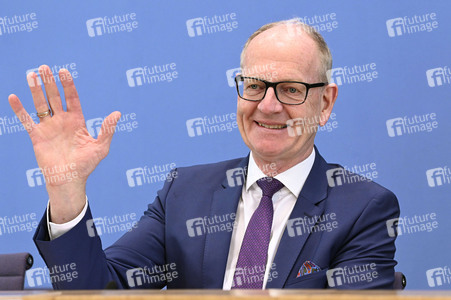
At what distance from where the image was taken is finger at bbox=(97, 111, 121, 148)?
5.13 ft

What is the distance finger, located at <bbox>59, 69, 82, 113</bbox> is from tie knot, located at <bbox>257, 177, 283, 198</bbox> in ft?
1.85

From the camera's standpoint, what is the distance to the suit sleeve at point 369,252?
64.7 inches

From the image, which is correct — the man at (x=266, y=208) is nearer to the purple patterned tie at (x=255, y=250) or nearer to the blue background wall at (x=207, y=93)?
the purple patterned tie at (x=255, y=250)

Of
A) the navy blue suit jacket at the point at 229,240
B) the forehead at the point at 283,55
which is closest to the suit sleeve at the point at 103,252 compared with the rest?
the navy blue suit jacket at the point at 229,240

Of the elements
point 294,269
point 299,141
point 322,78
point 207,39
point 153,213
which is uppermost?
point 207,39

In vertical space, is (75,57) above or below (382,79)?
above

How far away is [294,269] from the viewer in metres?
1.68

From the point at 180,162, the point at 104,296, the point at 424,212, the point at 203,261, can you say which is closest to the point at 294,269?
the point at 203,261

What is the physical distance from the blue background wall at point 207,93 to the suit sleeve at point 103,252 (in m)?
1.35

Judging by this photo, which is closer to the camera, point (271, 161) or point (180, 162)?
point (271, 161)

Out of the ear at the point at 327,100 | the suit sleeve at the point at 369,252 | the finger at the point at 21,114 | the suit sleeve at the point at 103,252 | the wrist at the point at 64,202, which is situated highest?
the finger at the point at 21,114

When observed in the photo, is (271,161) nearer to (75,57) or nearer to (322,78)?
(322,78)

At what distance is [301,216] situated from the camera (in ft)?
5.73

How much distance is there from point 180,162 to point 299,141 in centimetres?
151
